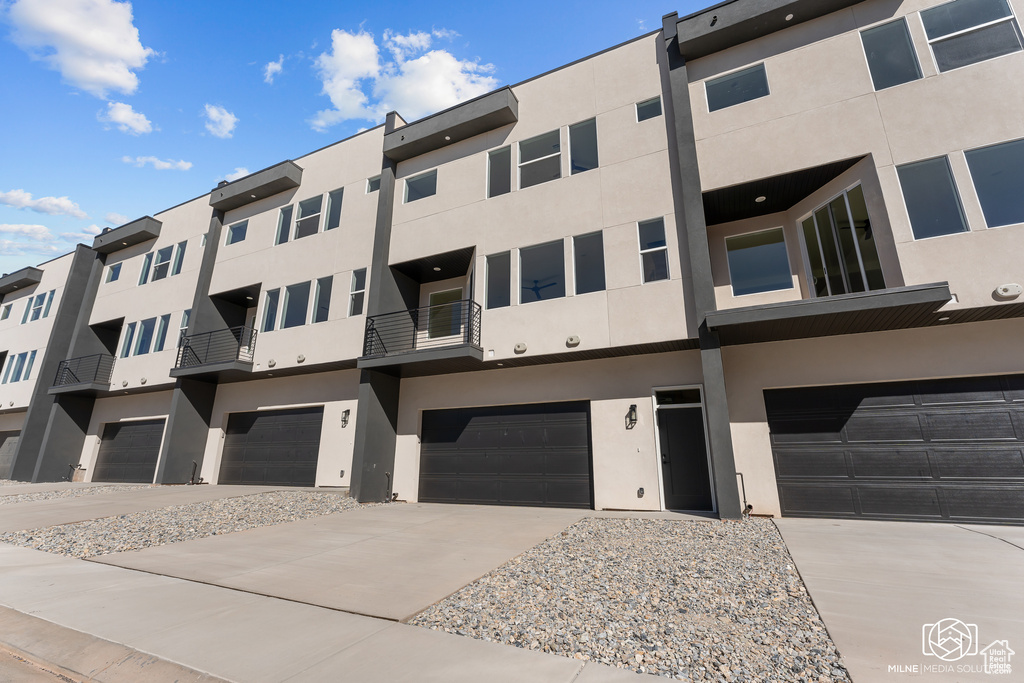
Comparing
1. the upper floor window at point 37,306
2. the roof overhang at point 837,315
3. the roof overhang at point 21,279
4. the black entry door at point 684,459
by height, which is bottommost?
the black entry door at point 684,459

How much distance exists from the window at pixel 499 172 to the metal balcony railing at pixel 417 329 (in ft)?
11.6

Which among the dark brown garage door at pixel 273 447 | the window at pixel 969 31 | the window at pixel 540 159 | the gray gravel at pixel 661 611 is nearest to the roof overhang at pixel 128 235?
the dark brown garage door at pixel 273 447

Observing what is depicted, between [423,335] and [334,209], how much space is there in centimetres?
614

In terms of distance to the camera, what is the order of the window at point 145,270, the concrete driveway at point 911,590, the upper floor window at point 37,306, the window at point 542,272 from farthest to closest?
1. the upper floor window at point 37,306
2. the window at point 145,270
3. the window at point 542,272
4. the concrete driveway at point 911,590

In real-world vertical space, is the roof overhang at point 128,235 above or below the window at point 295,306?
above

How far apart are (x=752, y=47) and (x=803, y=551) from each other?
36.6ft

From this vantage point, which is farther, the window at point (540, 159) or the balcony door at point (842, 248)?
the window at point (540, 159)

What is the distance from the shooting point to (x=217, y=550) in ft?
22.1

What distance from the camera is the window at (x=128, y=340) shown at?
61.7 ft

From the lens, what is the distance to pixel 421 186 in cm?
1423

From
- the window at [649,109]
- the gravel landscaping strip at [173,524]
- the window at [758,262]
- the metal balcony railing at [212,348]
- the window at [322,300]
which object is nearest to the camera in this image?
the gravel landscaping strip at [173,524]

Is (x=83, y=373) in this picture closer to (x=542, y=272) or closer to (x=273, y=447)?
(x=273, y=447)

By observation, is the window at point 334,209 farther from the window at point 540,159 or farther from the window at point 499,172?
the window at point 540,159

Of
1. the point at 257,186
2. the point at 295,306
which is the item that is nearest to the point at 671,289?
the point at 295,306
